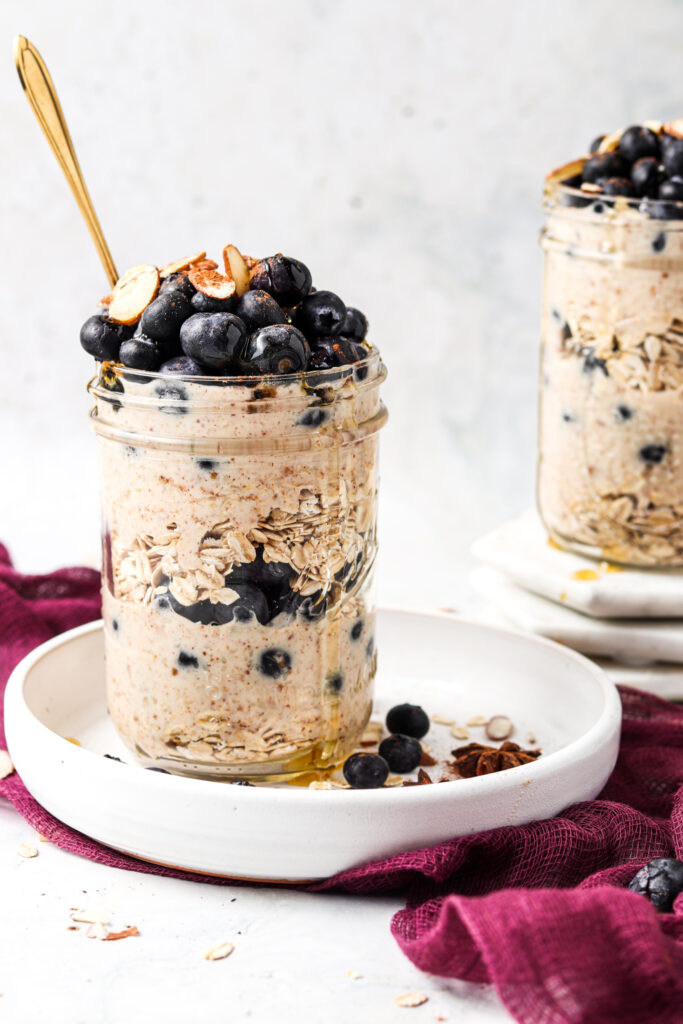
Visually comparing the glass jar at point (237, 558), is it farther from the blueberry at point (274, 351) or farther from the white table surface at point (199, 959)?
the white table surface at point (199, 959)

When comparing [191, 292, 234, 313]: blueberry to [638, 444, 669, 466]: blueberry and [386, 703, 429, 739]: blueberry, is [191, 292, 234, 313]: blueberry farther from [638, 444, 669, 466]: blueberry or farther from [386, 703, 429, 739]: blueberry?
[638, 444, 669, 466]: blueberry

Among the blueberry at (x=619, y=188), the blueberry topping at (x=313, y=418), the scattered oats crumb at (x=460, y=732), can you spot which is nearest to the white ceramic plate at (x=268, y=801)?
the scattered oats crumb at (x=460, y=732)

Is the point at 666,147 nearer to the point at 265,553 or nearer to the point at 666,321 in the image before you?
the point at 666,321

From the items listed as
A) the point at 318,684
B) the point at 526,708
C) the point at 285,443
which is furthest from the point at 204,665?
the point at 526,708

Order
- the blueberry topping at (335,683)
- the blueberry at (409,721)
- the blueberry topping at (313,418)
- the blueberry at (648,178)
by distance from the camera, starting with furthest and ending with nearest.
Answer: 1. the blueberry at (648,178)
2. the blueberry at (409,721)
3. the blueberry topping at (335,683)
4. the blueberry topping at (313,418)

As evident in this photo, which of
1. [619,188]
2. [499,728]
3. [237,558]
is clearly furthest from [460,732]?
[619,188]

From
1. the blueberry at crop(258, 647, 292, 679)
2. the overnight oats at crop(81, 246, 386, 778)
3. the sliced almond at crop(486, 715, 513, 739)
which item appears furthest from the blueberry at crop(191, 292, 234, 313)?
the sliced almond at crop(486, 715, 513, 739)
